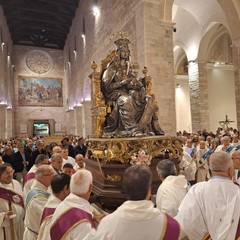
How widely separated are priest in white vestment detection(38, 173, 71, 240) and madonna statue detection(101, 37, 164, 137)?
2.82 m

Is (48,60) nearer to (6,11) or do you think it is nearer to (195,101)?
(6,11)

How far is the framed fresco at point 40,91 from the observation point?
97.7 feet

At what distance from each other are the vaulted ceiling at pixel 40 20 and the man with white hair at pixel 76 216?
77.7 feet

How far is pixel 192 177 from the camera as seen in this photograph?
4902mm

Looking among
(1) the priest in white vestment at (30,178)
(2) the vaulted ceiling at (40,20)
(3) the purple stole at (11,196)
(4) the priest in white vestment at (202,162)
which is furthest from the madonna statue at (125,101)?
(2) the vaulted ceiling at (40,20)

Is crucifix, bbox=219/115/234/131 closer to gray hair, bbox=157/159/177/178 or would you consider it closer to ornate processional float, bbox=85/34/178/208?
ornate processional float, bbox=85/34/178/208

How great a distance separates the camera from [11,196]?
3.19 m

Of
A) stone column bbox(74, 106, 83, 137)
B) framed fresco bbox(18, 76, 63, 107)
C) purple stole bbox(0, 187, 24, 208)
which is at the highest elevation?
framed fresco bbox(18, 76, 63, 107)

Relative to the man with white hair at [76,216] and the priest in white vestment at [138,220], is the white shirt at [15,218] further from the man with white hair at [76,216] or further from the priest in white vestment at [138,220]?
the priest in white vestment at [138,220]

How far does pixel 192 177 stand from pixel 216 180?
2844 millimetres

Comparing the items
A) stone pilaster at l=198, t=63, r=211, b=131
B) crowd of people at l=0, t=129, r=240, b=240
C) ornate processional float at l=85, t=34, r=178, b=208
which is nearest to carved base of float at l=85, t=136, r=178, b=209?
ornate processional float at l=85, t=34, r=178, b=208

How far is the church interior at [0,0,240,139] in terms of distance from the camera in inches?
411

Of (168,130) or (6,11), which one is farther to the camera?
(6,11)

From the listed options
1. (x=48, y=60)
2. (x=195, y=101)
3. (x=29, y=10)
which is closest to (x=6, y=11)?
(x=29, y=10)
